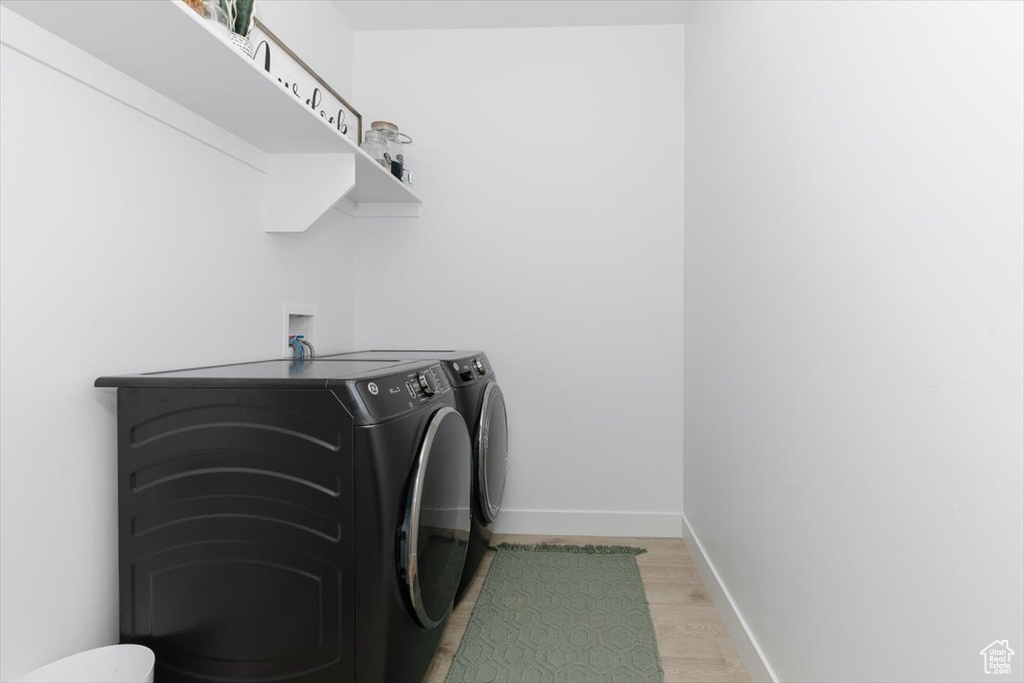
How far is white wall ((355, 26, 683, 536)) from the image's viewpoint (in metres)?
2.72

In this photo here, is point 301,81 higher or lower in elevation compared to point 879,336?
higher

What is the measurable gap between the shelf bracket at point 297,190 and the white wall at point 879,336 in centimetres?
126

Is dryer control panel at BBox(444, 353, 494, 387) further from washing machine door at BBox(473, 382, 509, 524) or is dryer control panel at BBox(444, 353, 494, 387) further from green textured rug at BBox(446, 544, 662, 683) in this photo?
green textured rug at BBox(446, 544, 662, 683)

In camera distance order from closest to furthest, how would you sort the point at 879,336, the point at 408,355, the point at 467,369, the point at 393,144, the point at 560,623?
the point at 879,336 < the point at 560,623 < the point at 467,369 < the point at 408,355 < the point at 393,144

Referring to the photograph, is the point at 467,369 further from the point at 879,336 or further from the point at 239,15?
the point at 879,336

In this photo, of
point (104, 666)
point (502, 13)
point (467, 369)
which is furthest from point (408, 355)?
point (502, 13)

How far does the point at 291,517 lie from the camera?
3.88 feet

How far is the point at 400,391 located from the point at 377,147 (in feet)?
4.80

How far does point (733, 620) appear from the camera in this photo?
180cm

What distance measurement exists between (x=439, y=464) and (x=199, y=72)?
3.27ft

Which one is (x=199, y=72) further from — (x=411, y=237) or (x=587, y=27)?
(x=587, y=27)

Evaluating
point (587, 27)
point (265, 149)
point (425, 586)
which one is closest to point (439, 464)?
point (425, 586)

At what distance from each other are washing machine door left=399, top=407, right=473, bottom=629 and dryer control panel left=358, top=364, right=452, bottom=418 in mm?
68

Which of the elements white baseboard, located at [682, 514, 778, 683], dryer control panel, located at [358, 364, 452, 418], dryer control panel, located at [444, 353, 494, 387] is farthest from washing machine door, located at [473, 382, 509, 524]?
white baseboard, located at [682, 514, 778, 683]
